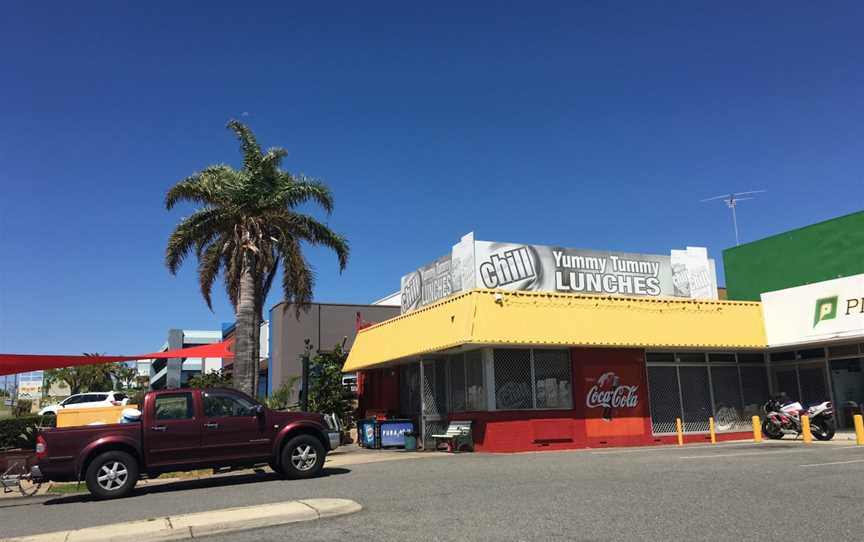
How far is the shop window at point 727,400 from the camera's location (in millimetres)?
23203

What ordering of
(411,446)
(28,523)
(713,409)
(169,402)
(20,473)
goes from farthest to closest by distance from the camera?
(713,409) → (411,446) → (20,473) → (169,402) → (28,523)

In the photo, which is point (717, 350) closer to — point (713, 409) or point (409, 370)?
point (713, 409)

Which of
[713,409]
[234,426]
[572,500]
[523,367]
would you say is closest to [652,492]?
[572,500]

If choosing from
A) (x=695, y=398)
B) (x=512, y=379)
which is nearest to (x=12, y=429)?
(x=512, y=379)

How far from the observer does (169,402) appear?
12914 millimetres

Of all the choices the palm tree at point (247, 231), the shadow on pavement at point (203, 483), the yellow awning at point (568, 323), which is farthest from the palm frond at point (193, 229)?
the shadow on pavement at point (203, 483)

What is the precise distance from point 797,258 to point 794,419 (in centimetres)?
687

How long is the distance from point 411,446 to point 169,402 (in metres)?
10.1

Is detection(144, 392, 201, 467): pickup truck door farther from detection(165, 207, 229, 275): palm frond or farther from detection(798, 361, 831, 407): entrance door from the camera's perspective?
detection(798, 361, 831, 407): entrance door

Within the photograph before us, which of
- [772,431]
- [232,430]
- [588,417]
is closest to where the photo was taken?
[232,430]

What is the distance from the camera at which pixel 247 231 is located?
2292cm

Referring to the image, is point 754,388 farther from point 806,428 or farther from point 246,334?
point 246,334

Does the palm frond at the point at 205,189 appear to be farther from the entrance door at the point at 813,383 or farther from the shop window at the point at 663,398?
the entrance door at the point at 813,383

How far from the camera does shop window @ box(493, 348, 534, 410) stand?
19469mm
